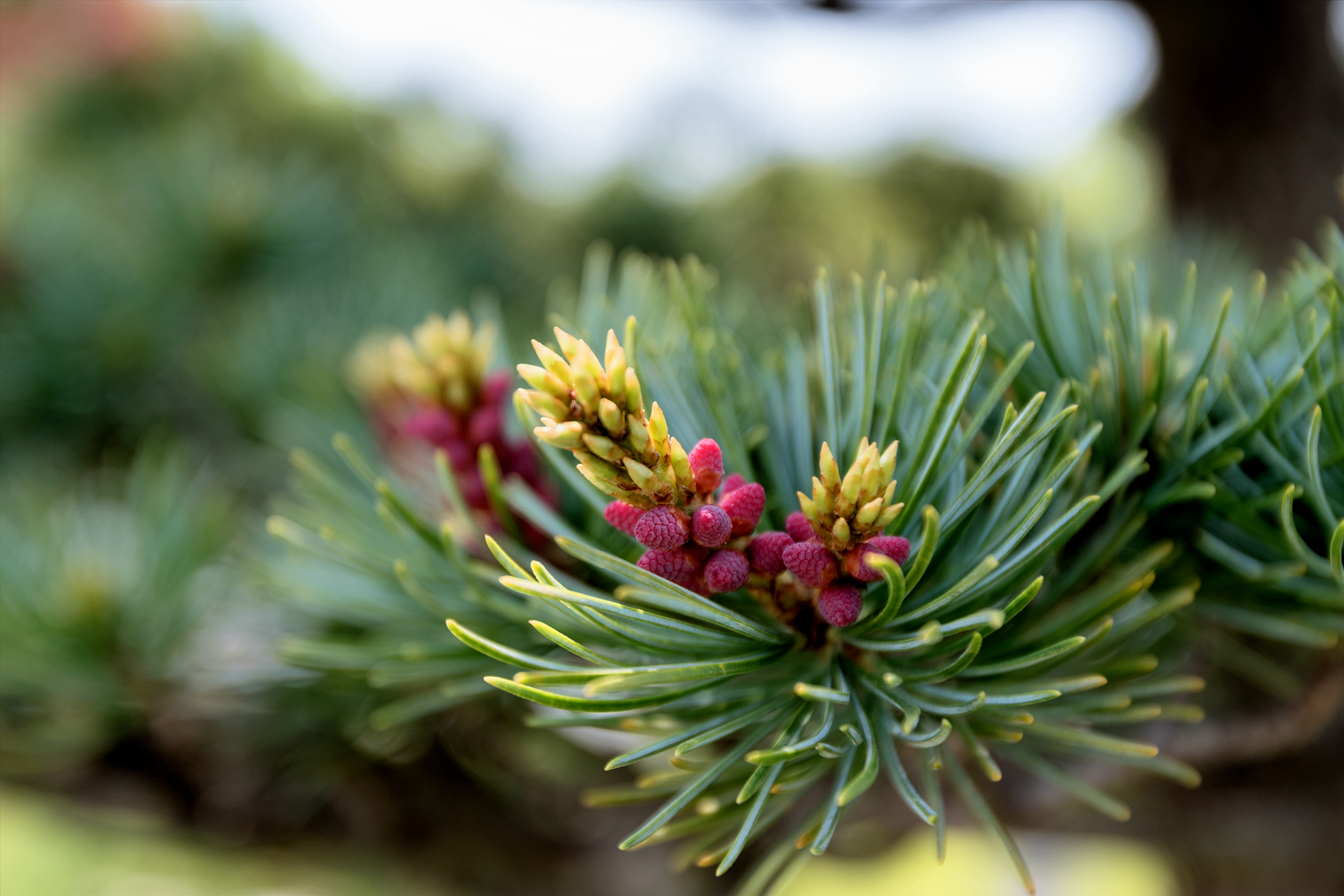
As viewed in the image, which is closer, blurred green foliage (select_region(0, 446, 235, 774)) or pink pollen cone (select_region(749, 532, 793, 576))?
pink pollen cone (select_region(749, 532, 793, 576))

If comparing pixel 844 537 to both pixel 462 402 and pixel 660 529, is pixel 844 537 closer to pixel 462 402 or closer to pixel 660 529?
pixel 660 529

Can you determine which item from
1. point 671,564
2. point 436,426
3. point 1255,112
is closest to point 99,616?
point 436,426

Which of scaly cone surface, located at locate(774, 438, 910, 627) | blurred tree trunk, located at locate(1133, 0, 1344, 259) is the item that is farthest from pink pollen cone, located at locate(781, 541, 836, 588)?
blurred tree trunk, located at locate(1133, 0, 1344, 259)

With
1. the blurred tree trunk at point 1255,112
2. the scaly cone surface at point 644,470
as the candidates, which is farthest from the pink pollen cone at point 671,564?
the blurred tree trunk at point 1255,112

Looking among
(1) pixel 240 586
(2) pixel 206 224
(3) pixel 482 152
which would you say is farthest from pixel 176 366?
(3) pixel 482 152

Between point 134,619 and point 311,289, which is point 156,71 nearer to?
point 311,289

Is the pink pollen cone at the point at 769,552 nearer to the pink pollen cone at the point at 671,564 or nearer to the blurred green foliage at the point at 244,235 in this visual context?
the pink pollen cone at the point at 671,564

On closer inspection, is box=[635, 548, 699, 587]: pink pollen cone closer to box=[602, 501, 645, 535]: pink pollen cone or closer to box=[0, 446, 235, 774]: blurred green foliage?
box=[602, 501, 645, 535]: pink pollen cone

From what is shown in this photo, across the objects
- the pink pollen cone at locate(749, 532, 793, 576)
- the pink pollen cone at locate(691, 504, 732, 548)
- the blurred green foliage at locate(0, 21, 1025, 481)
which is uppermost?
the blurred green foliage at locate(0, 21, 1025, 481)
